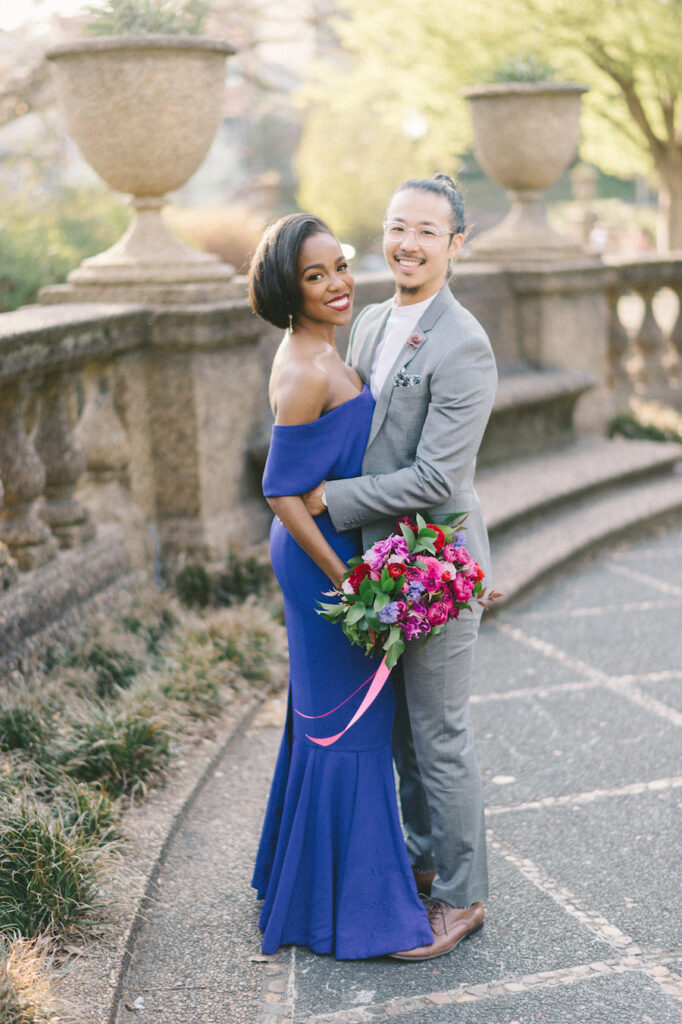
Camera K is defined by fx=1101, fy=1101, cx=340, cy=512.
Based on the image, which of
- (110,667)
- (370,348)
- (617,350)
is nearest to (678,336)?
(617,350)

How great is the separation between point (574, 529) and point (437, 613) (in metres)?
3.91

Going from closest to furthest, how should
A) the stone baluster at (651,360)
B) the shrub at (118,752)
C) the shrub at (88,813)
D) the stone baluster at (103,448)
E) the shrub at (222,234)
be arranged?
the shrub at (88,813) < the shrub at (118,752) < the stone baluster at (103,448) < the stone baluster at (651,360) < the shrub at (222,234)

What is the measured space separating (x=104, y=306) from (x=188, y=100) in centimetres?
107

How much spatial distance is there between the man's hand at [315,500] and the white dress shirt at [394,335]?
0.29m

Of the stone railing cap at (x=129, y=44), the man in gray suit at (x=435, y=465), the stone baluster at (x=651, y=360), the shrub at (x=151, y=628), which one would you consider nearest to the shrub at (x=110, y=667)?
the shrub at (x=151, y=628)

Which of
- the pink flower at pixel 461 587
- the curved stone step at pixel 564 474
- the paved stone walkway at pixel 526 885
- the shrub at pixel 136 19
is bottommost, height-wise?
the paved stone walkway at pixel 526 885

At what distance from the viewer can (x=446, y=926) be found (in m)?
2.88

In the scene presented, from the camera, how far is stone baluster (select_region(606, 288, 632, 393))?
27.5 ft

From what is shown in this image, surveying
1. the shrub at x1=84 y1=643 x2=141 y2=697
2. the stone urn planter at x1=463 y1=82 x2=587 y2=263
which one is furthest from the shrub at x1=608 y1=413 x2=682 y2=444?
the shrub at x1=84 y1=643 x2=141 y2=697

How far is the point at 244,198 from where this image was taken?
41.0 m

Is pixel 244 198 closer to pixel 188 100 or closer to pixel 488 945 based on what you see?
pixel 188 100

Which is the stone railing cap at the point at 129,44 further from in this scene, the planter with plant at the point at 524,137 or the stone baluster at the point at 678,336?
the stone baluster at the point at 678,336

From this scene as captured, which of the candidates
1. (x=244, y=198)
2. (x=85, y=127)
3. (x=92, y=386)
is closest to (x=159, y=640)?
(x=92, y=386)

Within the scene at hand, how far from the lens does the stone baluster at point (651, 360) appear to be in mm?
8578
